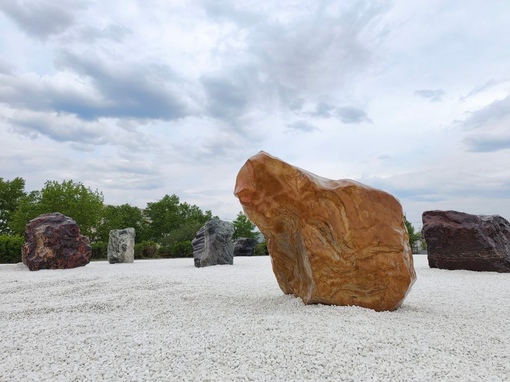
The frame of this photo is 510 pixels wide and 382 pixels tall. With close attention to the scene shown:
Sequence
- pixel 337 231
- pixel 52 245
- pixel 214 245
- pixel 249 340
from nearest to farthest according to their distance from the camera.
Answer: pixel 249 340 < pixel 337 231 < pixel 52 245 < pixel 214 245

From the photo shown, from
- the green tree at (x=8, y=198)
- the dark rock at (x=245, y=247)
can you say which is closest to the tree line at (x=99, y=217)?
the green tree at (x=8, y=198)

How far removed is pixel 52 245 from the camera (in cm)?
1182

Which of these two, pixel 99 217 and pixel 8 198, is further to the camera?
pixel 8 198

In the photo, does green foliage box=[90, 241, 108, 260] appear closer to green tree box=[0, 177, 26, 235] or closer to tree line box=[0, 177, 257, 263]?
tree line box=[0, 177, 257, 263]

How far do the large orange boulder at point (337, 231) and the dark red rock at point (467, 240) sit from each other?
662cm

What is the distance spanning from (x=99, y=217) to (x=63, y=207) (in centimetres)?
360

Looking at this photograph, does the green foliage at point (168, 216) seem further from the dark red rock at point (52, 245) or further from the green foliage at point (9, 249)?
the dark red rock at point (52, 245)

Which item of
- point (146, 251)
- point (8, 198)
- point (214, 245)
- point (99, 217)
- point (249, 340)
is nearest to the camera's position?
point (249, 340)

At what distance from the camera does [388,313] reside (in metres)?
4.52

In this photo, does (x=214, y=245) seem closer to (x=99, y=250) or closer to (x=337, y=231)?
(x=337, y=231)

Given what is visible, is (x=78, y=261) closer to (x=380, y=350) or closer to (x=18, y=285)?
(x=18, y=285)

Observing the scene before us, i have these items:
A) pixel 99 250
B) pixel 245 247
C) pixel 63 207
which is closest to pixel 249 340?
pixel 245 247

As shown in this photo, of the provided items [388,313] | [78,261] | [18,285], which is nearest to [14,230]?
[78,261]

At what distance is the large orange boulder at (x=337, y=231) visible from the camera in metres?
4.59
